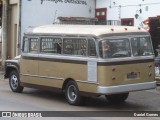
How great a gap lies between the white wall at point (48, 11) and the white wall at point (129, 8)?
3.48 feet

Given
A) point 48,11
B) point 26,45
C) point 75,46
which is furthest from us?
point 48,11

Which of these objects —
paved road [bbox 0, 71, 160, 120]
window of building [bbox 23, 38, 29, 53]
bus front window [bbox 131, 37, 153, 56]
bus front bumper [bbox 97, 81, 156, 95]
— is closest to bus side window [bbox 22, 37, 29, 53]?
window of building [bbox 23, 38, 29, 53]

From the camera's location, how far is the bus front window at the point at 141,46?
41.9ft

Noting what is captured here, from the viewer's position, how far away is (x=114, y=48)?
12367mm

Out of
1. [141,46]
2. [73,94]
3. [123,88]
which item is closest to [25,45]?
[73,94]

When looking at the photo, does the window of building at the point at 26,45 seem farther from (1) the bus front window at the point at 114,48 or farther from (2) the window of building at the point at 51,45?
(1) the bus front window at the point at 114,48

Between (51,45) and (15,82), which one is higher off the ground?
(51,45)

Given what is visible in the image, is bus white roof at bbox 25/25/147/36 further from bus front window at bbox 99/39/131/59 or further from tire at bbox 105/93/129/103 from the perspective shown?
tire at bbox 105/93/129/103

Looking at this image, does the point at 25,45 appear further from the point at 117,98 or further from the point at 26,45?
the point at 117,98

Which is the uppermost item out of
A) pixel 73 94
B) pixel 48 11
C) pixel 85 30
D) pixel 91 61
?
pixel 48 11

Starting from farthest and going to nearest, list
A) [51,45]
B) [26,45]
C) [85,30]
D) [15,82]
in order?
1. [15,82]
2. [26,45]
3. [51,45]
4. [85,30]

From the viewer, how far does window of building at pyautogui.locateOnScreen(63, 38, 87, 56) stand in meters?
12.7

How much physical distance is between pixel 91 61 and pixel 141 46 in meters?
1.57

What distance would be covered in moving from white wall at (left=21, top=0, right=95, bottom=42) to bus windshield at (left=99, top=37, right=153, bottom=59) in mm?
10930
